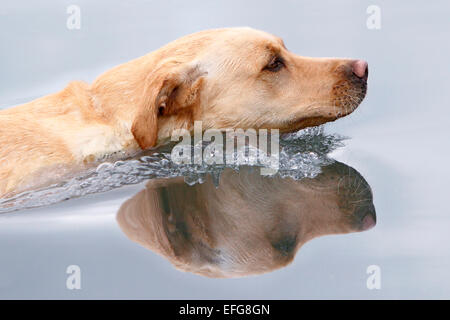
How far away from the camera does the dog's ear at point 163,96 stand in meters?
4.39

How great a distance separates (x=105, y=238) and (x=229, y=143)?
1289 mm

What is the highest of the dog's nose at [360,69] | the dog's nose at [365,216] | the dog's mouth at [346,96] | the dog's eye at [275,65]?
the dog's eye at [275,65]

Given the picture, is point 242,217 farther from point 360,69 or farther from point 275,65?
point 360,69

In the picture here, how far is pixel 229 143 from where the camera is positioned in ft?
15.9

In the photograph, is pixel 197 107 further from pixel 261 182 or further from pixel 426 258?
pixel 426 258

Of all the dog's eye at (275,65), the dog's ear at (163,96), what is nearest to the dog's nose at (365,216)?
the dog's eye at (275,65)

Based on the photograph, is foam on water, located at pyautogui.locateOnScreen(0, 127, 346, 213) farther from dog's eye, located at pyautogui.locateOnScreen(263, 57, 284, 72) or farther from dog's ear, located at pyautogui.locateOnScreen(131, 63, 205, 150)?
dog's eye, located at pyautogui.locateOnScreen(263, 57, 284, 72)

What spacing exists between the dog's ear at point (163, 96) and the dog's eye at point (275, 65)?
438 mm

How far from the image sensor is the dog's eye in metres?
4.75

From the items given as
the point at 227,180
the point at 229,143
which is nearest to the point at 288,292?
the point at 227,180

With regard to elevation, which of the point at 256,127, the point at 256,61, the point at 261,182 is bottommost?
the point at 261,182

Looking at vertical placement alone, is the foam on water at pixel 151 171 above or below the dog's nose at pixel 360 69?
below

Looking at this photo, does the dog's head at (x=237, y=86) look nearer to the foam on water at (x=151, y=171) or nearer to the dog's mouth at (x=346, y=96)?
the dog's mouth at (x=346, y=96)

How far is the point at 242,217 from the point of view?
3885mm
